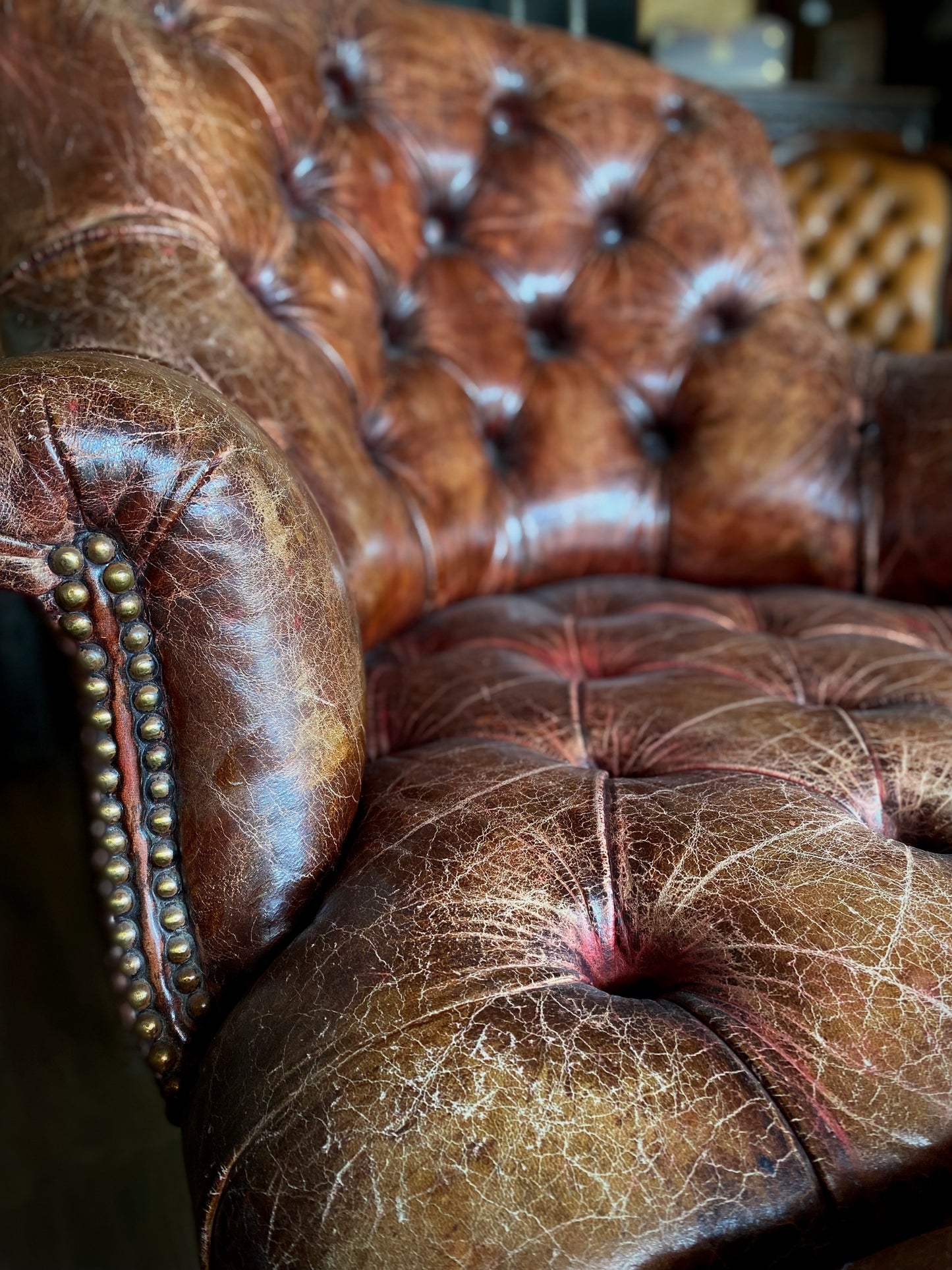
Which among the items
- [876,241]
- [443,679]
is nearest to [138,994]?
[443,679]

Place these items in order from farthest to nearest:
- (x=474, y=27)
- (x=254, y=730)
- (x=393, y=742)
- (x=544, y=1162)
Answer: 1. (x=474, y=27)
2. (x=393, y=742)
3. (x=254, y=730)
4. (x=544, y=1162)

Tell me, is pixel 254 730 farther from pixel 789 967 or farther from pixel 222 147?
pixel 222 147

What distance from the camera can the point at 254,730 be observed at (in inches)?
17.7

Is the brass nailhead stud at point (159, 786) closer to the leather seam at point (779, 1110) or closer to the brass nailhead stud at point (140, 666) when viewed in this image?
the brass nailhead stud at point (140, 666)

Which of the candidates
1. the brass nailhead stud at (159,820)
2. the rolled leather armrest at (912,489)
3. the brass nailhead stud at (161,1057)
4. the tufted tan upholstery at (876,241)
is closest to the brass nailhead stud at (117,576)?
the brass nailhead stud at (159,820)

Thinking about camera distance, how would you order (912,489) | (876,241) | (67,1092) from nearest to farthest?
1. (912,489)
2. (67,1092)
3. (876,241)

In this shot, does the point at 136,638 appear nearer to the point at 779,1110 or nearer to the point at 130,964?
the point at 130,964

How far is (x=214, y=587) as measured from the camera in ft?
1.43

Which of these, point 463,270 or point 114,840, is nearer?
point 114,840

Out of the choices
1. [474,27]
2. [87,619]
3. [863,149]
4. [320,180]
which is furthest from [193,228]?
[863,149]

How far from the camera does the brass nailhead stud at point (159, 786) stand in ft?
1.48

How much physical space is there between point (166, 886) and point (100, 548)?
6.1 inches

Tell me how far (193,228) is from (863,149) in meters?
1.73

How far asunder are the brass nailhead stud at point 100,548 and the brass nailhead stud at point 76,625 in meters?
0.02
